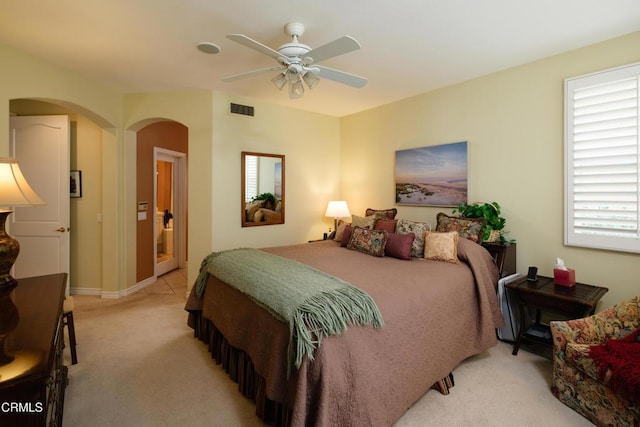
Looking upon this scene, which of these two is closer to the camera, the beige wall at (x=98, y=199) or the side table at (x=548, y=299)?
the side table at (x=548, y=299)

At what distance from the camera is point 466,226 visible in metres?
3.16

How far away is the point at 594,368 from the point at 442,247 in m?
1.30

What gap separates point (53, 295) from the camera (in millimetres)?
1749

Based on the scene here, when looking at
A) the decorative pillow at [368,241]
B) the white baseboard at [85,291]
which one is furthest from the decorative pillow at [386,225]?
the white baseboard at [85,291]

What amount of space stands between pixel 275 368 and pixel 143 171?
4.00 metres

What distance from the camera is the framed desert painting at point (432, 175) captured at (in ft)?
11.9

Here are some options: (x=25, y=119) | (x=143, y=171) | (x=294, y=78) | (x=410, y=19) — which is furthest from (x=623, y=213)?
(x=25, y=119)

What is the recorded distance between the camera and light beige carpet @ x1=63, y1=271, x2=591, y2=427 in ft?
6.43

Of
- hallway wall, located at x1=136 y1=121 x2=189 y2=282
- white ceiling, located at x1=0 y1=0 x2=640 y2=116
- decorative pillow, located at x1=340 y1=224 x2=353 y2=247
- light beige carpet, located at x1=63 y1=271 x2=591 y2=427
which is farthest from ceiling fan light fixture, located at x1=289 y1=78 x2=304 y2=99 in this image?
hallway wall, located at x1=136 y1=121 x2=189 y2=282

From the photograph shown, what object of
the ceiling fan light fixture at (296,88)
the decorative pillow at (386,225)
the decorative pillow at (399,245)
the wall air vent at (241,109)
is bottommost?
the decorative pillow at (399,245)

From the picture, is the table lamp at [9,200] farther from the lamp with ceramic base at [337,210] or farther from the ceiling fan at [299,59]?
the lamp with ceramic base at [337,210]

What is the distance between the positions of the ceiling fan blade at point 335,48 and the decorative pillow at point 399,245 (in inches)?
72.1

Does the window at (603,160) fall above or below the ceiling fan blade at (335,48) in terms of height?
below

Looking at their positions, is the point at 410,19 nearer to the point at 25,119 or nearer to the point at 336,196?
the point at 336,196
